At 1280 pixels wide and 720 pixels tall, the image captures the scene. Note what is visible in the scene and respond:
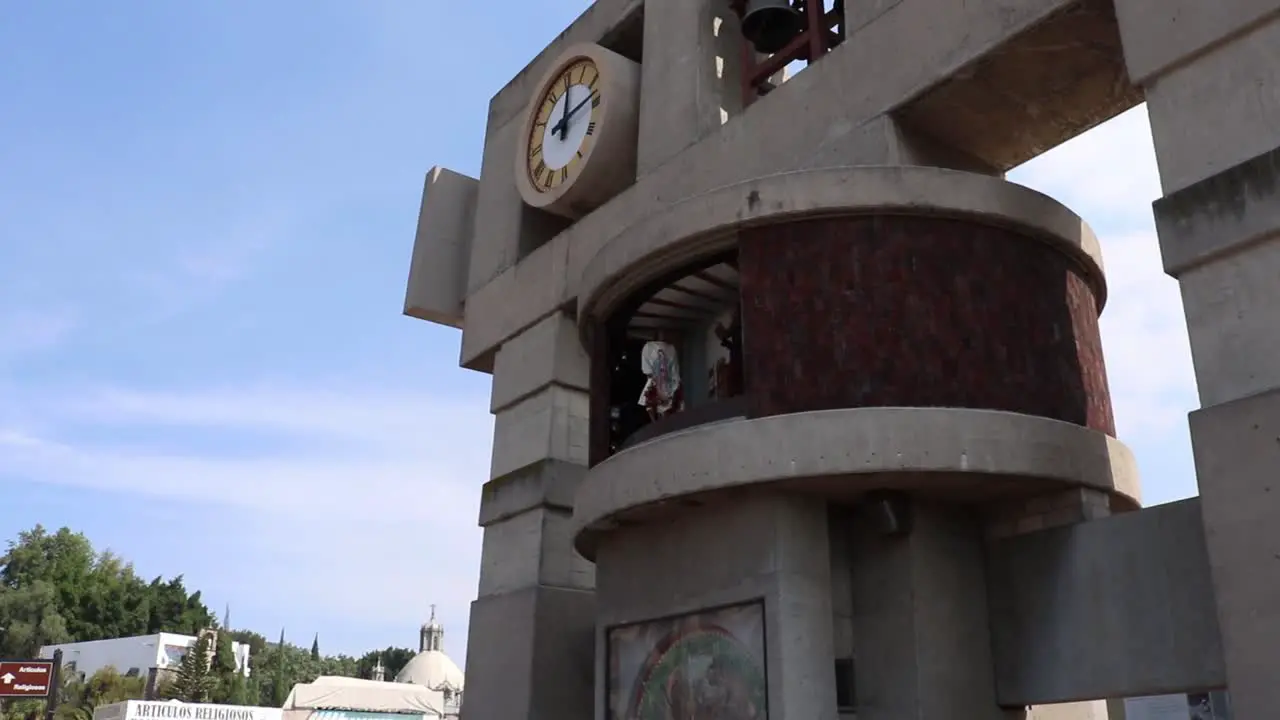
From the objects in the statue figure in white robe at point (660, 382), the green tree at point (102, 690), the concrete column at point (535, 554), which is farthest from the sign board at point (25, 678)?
the statue figure in white robe at point (660, 382)

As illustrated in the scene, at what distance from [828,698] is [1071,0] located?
7.62 meters

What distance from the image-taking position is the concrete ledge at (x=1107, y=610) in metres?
9.93

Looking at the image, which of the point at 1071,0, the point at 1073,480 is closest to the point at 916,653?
the point at 1073,480

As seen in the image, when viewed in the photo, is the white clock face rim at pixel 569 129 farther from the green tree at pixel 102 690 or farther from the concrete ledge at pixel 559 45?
the green tree at pixel 102 690

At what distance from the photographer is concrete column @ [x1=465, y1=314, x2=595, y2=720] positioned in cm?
1602

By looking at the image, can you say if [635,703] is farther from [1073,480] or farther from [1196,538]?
[1196,538]

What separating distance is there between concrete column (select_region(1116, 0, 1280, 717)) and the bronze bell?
6.08 meters

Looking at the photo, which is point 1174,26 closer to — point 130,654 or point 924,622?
point 924,622

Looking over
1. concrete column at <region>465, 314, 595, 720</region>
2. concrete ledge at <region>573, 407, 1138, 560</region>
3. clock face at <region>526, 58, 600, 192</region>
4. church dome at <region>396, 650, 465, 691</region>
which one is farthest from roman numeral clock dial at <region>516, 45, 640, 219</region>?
church dome at <region>396, 650, 465, 691</region>

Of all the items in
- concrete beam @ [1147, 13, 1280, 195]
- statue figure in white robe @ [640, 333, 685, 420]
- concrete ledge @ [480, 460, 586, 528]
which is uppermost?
concrete beam @ [1147, 13, 1280, 195]

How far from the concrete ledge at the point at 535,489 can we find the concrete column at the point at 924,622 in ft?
20.7

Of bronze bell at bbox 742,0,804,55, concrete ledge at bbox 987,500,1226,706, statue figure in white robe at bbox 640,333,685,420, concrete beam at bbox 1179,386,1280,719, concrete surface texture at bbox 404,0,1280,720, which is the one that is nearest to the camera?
concrete beam at bbox 1179,386,1280,719

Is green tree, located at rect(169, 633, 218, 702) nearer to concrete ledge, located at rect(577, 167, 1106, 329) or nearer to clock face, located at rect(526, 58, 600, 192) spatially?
clock face, located at rect(526, 58, 600, 192)

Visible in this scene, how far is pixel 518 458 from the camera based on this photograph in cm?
1800
